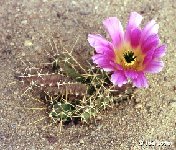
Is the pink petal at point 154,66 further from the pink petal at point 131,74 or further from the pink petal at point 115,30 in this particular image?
the pink petal at point 115,30

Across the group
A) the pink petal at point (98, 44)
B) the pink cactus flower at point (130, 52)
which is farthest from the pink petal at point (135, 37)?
the pink petal at point (98, 44)

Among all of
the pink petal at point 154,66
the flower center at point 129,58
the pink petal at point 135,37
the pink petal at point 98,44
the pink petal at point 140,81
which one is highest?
the pink petal at point 135,37

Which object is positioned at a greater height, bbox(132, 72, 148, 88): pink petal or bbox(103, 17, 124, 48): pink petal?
bbox(103, 17, 124, 48): pink petal

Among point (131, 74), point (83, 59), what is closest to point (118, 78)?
point (131, 74)

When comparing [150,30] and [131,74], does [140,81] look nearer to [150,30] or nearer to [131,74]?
[131,74]

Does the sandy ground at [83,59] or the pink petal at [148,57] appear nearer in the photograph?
the pink petal at [148,57]

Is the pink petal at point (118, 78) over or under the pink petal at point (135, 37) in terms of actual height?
under

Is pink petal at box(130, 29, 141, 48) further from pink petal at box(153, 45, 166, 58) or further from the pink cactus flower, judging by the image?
pink petal at box(153, 45, 166, 58)

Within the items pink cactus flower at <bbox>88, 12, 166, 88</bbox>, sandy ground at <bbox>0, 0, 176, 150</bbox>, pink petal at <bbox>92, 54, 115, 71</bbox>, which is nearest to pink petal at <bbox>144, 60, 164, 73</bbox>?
pink cactus flower at <bbox>88, 12, 166, 88</bbox>
